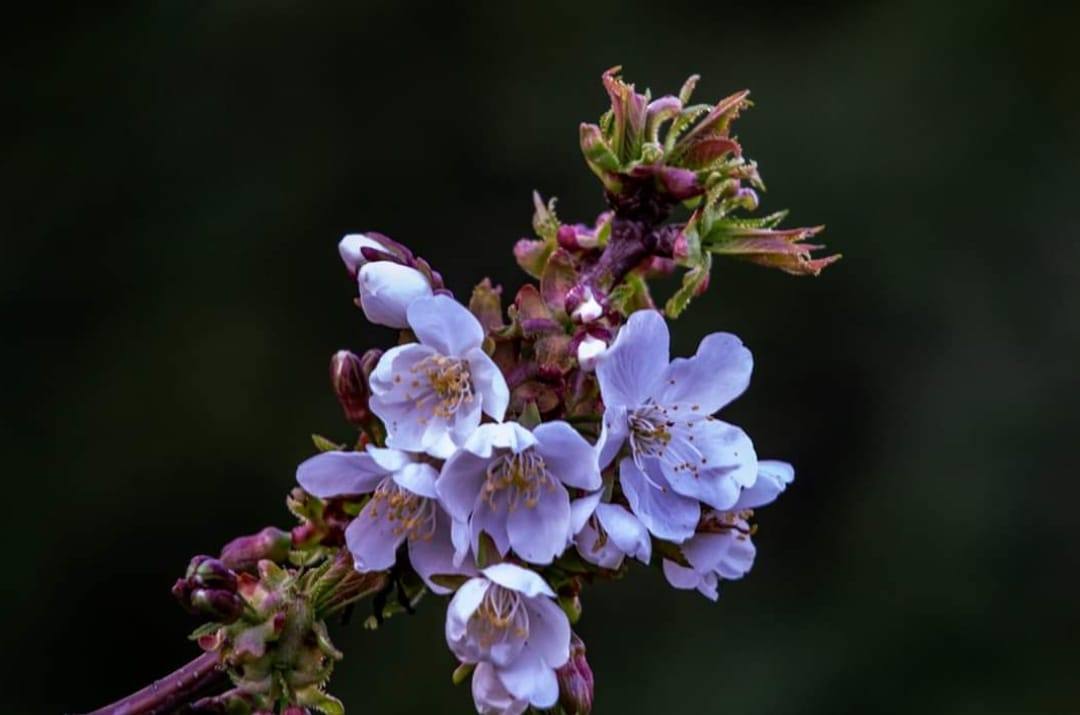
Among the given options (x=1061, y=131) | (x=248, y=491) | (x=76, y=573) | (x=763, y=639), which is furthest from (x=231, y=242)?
(x=1061, y=131)

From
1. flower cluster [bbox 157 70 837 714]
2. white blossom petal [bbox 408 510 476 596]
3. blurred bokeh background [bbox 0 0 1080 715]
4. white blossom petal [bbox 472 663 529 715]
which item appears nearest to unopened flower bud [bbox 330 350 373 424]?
flower cluster [bbox 157 70 837 714]

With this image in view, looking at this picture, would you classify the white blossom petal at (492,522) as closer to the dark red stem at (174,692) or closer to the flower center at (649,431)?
the flower center at (649,431)

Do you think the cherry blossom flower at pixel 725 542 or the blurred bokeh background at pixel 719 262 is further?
the blurred bokeh background at pixel 719 262

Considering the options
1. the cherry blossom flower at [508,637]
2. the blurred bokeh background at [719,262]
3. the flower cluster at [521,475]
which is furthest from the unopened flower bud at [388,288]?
the blurred bokeh background at [719,262]

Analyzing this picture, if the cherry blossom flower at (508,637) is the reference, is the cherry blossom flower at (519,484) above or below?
above

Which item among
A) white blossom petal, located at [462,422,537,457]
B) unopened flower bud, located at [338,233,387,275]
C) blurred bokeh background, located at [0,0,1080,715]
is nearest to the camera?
white blossom petal, located at [462,422,537,457]

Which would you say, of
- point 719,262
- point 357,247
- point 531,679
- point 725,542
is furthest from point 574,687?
point 719,262

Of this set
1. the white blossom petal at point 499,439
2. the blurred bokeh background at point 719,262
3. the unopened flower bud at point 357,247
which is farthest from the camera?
the blurred bokeh background at point 719,262

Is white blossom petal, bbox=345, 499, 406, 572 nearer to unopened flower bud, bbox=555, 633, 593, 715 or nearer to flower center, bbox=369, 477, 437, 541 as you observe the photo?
flower center, bbox=369, 477, 437, 541

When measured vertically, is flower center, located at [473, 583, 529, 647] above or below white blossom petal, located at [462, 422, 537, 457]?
below

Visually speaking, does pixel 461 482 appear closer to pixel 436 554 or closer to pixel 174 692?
pixel 436 554
